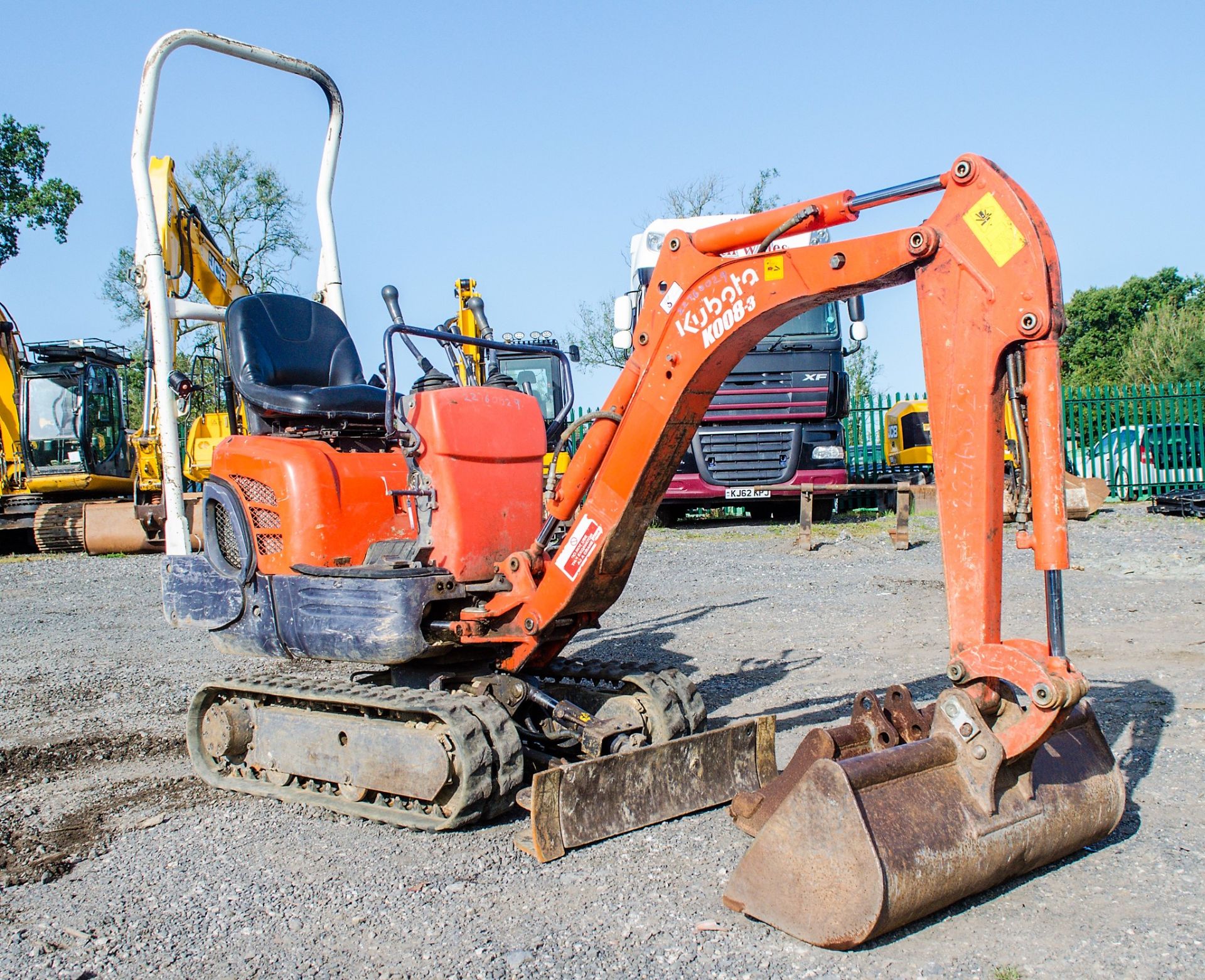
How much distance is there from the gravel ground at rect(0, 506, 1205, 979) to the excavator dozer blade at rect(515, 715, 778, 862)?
73mm

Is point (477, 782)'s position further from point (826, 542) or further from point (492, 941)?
point (826, 542)

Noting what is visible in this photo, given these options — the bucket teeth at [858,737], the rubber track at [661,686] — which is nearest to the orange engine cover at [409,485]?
the rubber track at [661,686]

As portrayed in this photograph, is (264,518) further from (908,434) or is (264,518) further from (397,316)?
(908,434)

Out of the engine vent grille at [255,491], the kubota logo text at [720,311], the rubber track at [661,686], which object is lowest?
the rubber track at [661,686]

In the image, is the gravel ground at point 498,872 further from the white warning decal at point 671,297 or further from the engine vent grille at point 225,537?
the white warning decal at point 671,297

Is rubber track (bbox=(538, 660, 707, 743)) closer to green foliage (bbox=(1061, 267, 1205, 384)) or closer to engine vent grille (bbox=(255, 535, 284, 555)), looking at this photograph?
engine vent grille (bbox=(255, 535, 284, 555))

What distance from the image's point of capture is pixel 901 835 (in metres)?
3.27

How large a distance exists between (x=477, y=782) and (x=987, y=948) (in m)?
1.95

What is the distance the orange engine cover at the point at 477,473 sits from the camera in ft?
16.1

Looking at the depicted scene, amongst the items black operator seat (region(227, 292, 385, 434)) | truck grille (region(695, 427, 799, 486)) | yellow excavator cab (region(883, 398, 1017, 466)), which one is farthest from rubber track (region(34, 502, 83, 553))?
yellow excavator cab (region(883, 398, 1017, 466))

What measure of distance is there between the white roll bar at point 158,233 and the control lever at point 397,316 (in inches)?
68.4

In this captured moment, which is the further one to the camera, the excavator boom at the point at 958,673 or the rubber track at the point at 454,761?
the rubber track at the point at 454,761

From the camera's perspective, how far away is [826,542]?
13.8 m

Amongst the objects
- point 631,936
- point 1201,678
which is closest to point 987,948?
point 631,936
